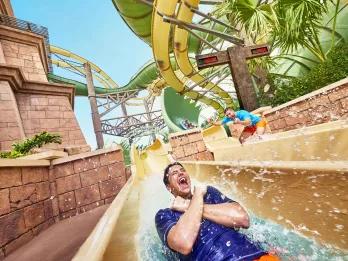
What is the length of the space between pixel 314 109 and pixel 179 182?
15.8 ft

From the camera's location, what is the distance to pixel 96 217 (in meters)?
4.34

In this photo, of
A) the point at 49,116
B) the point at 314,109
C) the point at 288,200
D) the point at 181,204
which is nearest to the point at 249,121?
the point at 314,109

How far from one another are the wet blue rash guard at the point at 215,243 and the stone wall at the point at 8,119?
749 centimetres

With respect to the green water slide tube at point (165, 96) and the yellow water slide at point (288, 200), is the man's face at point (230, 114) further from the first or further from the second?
the green water slide tube at point (165, 96)

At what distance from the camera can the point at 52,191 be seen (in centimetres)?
486

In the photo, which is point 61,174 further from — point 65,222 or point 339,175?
point 339,175

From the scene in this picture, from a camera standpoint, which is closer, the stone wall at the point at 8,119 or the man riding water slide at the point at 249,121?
the man riding water slide at the point at 249,121

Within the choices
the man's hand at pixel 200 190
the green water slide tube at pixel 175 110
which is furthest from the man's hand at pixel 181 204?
the green water slide tube at pixel 175 110

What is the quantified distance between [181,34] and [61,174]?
6.05 meters

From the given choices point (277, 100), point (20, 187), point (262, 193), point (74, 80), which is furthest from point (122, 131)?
point (262, 193)

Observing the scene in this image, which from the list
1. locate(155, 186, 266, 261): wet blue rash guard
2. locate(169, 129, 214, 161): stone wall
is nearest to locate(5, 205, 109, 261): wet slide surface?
locate(155, 186, 266, 261): wet blue rash guard

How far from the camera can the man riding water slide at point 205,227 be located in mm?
1590

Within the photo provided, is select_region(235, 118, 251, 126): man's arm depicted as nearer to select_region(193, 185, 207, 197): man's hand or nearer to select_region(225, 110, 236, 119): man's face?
select_region(225, 110, 236, 119): man's face

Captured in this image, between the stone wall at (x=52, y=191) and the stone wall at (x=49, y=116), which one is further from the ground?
the stone wall at (x=49, y=116)
